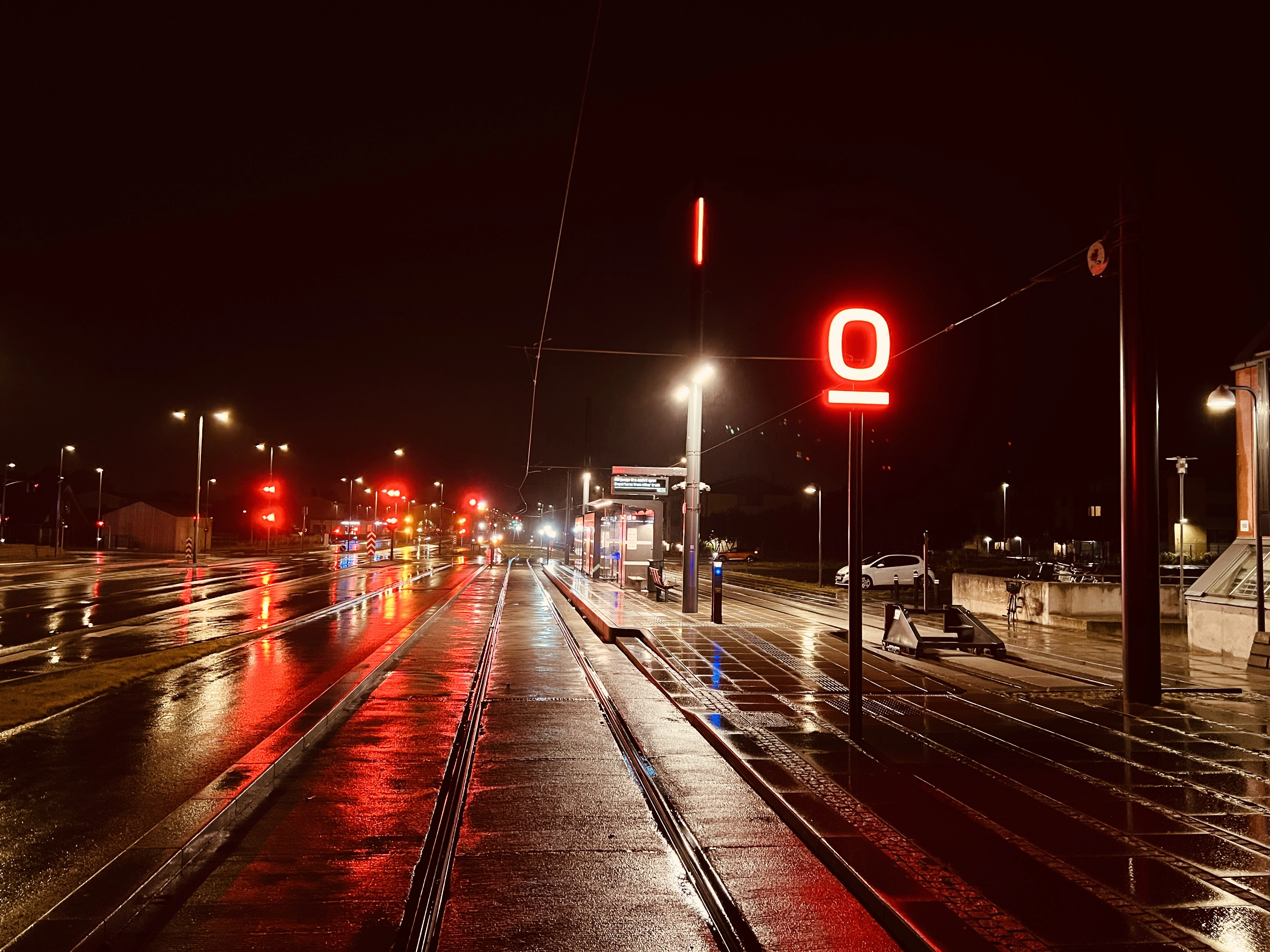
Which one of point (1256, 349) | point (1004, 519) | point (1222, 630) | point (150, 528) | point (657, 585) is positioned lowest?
point (1222, 630)

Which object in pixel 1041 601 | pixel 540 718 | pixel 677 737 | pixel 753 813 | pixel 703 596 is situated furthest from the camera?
pixel 703 596

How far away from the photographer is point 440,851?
5.41 m

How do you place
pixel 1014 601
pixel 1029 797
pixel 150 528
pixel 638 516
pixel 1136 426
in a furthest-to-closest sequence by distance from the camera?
pixel 150 528
pixel 638 516
pixel 1014 601
pixel 1136 426
pixel 1029 797

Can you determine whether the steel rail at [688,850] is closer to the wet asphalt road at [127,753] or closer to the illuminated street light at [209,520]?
the wet asphalt road at [127,753]

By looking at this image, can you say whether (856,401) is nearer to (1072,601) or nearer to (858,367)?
(858,367)

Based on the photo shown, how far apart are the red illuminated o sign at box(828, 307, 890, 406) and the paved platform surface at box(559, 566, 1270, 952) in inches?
130

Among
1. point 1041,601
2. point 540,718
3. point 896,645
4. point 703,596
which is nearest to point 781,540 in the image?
point 703,596

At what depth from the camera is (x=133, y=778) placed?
7.03 m

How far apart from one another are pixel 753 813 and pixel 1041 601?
1858 centimetres

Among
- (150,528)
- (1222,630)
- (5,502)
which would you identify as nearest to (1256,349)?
(1222,630)

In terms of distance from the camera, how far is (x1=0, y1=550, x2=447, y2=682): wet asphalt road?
1515 centimetres

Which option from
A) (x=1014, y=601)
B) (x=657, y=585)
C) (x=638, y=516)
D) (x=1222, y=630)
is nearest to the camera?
(x=1222, y=630)

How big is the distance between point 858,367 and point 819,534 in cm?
3382

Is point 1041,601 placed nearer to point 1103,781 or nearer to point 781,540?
point 1103,781
